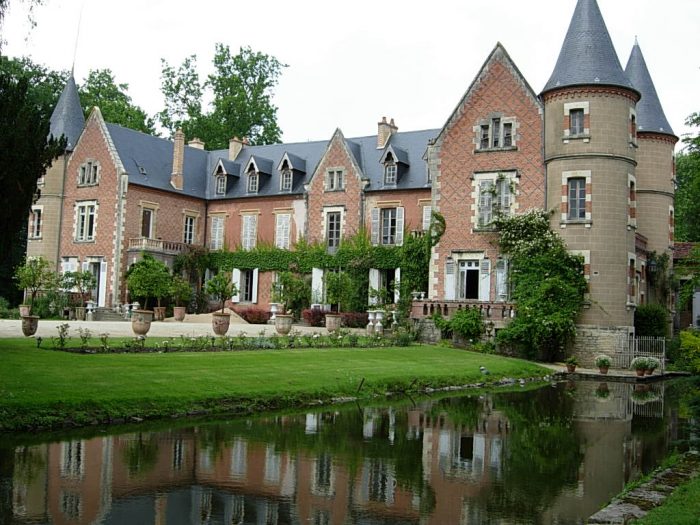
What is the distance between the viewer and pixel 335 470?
9.63 m

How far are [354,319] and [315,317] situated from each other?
1855mm

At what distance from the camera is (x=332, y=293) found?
34.2 metres

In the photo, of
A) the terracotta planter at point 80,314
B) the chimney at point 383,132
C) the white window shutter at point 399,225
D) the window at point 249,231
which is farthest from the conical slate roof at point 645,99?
the terracotta planter at point 80,314

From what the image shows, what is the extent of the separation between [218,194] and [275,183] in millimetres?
3502

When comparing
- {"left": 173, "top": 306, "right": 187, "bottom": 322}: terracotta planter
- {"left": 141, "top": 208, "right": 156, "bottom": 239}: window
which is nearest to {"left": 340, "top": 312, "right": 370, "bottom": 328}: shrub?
{"left": 173, "top": 306, "right": 187, "bottom": 322}: terracotta planter

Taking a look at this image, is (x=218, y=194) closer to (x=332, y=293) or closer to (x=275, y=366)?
(x=332, y=293)

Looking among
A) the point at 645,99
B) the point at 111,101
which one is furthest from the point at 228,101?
the point at 645,99

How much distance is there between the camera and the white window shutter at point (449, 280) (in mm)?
31584

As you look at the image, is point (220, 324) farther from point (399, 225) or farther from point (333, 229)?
point (333, 229)

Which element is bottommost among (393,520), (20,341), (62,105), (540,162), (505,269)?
(393,520)

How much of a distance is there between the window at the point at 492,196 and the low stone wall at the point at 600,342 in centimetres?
552

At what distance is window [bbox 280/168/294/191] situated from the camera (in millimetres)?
40594

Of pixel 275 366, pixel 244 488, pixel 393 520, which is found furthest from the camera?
pixel 275 366

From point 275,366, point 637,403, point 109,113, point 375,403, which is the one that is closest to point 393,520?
point 375,403
